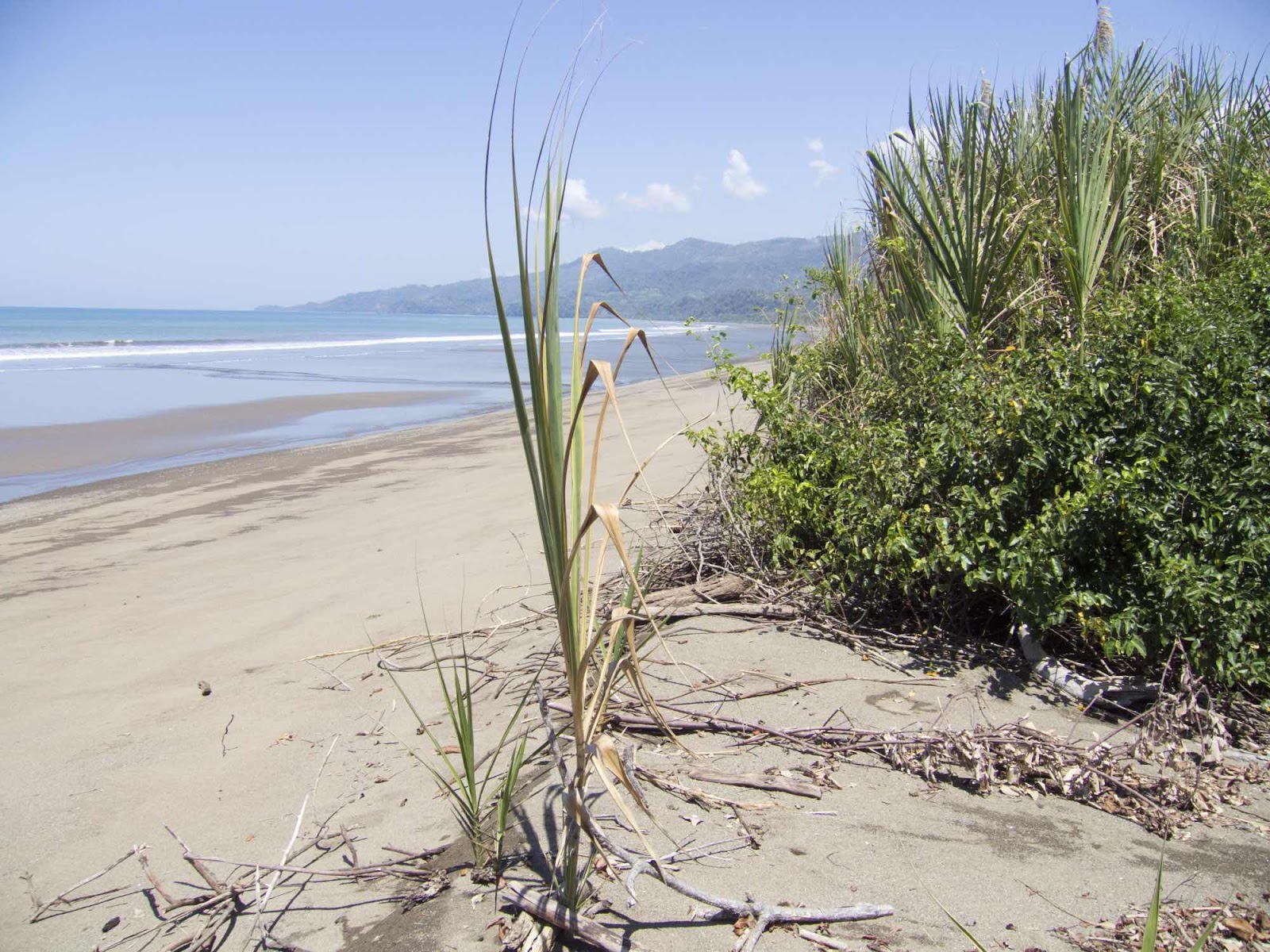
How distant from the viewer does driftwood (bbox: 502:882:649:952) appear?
210cm

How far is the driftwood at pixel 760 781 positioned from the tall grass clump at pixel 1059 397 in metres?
1.04

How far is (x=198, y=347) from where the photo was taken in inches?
1357

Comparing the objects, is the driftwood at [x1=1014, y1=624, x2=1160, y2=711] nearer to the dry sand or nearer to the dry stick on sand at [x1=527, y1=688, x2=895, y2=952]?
the dry sand

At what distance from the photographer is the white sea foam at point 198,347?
2858 cm

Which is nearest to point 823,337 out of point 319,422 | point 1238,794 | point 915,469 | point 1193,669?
point 915,469

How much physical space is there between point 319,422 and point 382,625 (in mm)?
11273

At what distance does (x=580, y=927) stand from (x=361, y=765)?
148 cm

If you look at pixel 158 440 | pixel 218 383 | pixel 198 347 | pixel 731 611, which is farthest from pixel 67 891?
pixel 198 347

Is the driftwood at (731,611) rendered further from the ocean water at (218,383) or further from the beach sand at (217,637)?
the ocean water at (218,383)

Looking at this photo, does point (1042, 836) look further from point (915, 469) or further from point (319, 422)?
point (319, 422)

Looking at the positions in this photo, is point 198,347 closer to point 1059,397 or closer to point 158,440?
point 158,440

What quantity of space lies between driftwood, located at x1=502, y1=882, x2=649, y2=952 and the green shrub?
6.13ft

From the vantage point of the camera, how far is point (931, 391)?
3861 mm

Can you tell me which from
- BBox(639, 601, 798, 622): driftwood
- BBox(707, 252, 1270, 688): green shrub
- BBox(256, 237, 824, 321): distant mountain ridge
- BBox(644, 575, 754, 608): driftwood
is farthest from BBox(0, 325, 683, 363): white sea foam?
BBox(707, 252, 1270, 688): green shrub
